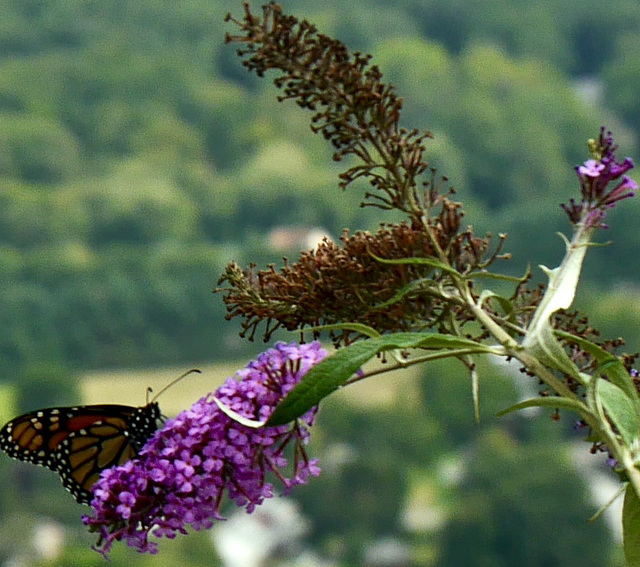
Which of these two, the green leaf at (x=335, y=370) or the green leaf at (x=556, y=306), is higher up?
the green leaf at (x=556, y=306)

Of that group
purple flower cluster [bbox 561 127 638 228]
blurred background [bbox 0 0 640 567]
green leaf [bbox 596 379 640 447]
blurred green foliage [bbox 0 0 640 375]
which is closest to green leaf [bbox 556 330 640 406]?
green leaf [bbox 596 379 640 447]

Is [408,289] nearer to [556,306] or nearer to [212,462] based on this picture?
[556,306]

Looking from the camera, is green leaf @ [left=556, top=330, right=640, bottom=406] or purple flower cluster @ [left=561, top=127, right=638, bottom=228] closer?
green leaf @ [left=556, top=330, right=640, bottom=406]

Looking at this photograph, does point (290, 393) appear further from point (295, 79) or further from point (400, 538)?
point (400, 538)

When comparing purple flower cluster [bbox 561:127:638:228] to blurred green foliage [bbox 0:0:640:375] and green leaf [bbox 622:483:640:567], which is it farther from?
blurred green foliage [bbox 0:0:640:375]

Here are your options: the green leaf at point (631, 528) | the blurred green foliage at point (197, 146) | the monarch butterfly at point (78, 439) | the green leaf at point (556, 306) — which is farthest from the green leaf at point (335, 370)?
the blurred green foliage at point (197, 146)

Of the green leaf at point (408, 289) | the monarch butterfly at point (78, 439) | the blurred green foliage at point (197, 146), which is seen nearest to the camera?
the green leaf at point (408, 289)

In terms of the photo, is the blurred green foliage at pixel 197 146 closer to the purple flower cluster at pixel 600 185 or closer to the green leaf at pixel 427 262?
the purple flower cluster at pixel 600 185
